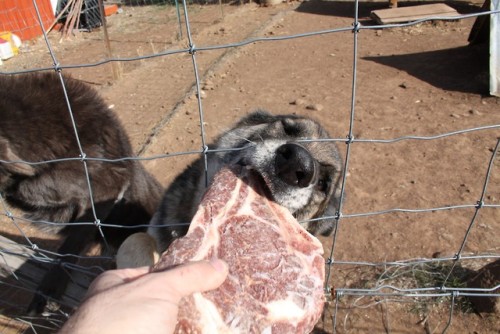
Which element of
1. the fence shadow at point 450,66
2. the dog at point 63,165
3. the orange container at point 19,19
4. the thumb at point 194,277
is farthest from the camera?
the orange container at point 19,19

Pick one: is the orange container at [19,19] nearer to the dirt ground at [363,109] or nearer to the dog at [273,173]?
the dirt ground at [363,109]

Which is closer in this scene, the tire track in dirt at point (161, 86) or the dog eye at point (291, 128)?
the dog eye at point (291, 128)

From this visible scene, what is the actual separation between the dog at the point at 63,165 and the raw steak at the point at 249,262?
73.0 inches

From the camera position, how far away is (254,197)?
185cm

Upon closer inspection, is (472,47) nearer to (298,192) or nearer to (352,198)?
(352,198)

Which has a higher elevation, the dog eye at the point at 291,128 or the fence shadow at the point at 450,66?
the dog eye at the point at 291,128

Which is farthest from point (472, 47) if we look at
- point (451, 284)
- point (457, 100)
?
point (451, 284)

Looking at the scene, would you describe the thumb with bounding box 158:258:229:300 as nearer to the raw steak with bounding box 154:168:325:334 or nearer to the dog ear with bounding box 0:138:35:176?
the raw steak with bounding box 154:168:325:334

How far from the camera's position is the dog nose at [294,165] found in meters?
1.90

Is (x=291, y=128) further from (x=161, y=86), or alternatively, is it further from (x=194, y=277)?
(x=161, y=86)

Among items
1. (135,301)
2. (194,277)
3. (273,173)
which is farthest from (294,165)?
(135,301)

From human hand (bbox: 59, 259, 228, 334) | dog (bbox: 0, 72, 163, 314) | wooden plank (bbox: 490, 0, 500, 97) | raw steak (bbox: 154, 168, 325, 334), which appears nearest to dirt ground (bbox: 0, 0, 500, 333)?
wooden plank (bbox: 490, 0, 500, 97)

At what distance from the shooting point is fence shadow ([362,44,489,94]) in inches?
246

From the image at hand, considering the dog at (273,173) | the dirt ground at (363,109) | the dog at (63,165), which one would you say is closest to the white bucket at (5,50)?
the dirt ground at (363,109)
